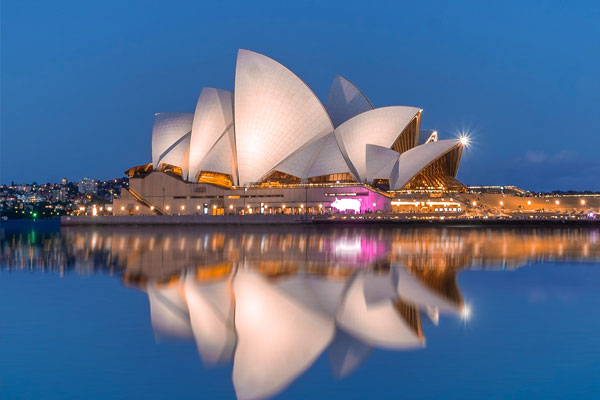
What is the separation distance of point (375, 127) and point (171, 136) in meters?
20.3

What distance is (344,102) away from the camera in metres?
58.4

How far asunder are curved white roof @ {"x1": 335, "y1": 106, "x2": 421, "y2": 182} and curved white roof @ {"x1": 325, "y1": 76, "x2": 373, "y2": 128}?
4.16 metres

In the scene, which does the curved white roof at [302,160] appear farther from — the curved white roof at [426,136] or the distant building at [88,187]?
the distant building at [88,187]

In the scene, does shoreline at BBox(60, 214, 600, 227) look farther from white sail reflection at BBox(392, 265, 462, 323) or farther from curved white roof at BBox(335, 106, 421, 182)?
white sail reflection at BBox(392, 265, 462, 323)

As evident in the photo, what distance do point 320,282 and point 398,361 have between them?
746 centimetres

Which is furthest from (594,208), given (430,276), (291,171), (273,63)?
(430,276)

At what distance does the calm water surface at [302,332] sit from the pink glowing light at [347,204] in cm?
3547

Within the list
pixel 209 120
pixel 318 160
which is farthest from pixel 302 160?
pixel 209 120

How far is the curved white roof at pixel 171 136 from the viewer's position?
58719 mm

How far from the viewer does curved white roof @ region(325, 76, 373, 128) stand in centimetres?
5803

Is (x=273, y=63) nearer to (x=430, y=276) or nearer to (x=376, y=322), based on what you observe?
(x=430, y=276)

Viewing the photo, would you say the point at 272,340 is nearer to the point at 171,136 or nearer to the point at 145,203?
the point at 171,136

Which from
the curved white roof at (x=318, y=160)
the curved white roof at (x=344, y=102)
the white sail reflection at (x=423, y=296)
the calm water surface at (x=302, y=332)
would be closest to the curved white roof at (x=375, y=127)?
the curved white roof at (x=318, y=160)

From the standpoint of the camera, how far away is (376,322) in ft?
34.4
